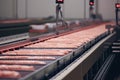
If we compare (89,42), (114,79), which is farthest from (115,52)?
(89,42)

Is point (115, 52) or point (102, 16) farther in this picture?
point (102, 16)

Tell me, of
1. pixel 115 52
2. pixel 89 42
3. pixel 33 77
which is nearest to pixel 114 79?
pixel 115 52

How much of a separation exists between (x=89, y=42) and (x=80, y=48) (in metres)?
0.74

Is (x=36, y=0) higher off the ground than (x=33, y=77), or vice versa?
(x=36, y=0)

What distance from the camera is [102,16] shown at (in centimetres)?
1436

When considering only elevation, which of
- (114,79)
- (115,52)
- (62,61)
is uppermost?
(62,61)

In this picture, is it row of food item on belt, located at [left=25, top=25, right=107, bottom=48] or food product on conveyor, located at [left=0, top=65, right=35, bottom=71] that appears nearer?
food product on conveyor, located at [left=0, top=65, right=35, bottom=71]

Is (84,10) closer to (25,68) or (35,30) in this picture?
(35,30)

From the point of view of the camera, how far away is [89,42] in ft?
13.3

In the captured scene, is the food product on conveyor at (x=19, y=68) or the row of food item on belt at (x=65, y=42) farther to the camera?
the row of food item on belt at (x=65, y=42)

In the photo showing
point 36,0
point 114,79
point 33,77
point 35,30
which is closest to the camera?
point 33,77

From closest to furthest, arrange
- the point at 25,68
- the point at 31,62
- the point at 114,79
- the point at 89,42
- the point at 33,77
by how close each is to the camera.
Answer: the point at 33,77, the point at 25,68, the point at 31,62, the point at 89,42, the point at 114,79

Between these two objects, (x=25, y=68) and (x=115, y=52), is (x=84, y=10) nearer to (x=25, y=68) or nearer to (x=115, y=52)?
(x=115, y=52)

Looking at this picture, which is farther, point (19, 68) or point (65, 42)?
point (65, 42)
